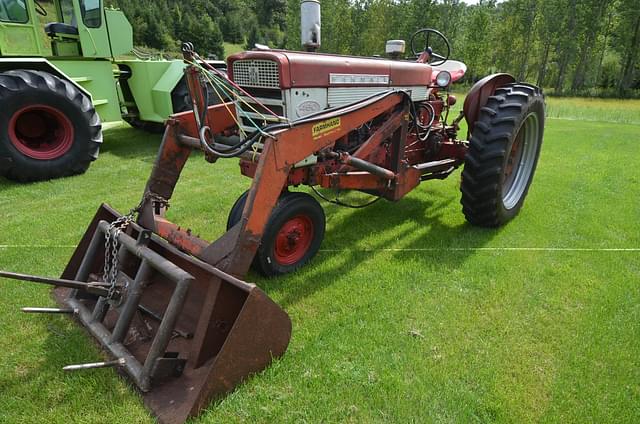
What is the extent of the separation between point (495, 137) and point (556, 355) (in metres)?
1.96

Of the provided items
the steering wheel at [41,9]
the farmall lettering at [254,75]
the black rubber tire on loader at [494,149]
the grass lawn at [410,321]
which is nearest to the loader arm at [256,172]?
the farmall lettering at [254,75]

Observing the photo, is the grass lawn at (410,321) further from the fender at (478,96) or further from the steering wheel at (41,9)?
the steering wheel at (41,9)

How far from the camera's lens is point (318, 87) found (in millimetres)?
3168

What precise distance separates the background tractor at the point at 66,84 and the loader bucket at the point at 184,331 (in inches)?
163

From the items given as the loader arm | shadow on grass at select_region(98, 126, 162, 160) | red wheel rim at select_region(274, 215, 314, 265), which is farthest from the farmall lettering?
shadow on grass at select_region(98, 126, 162, 160)

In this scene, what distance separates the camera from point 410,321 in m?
2.82

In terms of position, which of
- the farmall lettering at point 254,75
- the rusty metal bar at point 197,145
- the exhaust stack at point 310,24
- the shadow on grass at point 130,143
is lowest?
the shadow on grass at point 130,143

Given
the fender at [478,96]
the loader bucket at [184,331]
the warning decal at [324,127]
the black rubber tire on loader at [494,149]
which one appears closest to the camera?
the loader bucket at [184,331]

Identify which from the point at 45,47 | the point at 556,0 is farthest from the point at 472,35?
the point at 45,47

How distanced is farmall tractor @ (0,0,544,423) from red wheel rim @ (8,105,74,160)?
3.56 metres

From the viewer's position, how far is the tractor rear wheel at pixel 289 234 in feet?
9.95

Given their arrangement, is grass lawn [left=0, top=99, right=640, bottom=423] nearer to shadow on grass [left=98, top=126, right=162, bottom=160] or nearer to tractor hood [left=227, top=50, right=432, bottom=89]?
tractor hood [left=227, top=50, right=432, bottom=89]

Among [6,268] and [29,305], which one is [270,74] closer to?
[29,305]

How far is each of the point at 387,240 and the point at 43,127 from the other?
529 cm
